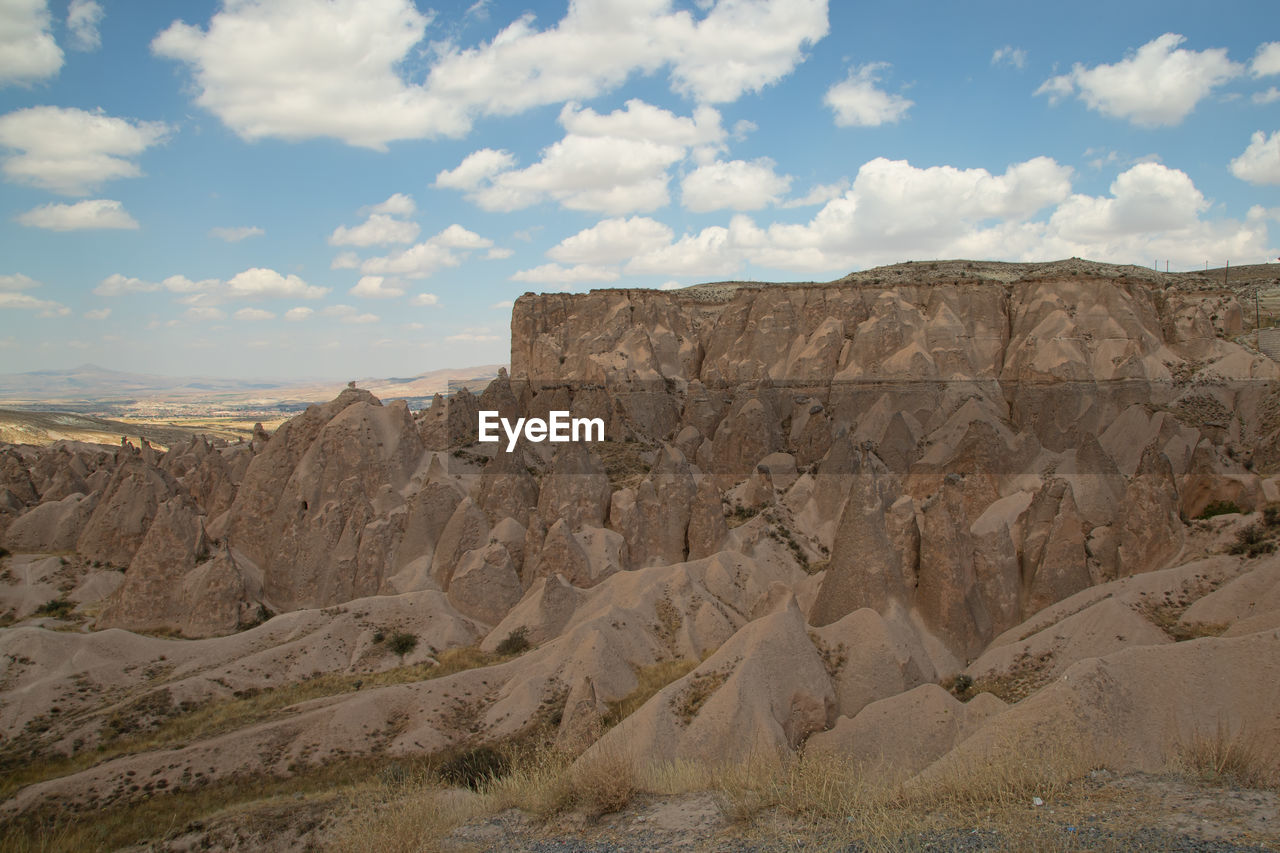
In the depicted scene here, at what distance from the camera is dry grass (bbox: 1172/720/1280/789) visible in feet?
29.5

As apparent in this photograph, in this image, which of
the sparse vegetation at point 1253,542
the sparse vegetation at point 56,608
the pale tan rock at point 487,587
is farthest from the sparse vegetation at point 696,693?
the sparse vegetation at point 56,608

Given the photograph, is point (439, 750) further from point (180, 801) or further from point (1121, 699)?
point (1121, 699)

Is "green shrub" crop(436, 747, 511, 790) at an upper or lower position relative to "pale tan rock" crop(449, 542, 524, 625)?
lower

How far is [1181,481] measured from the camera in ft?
88.0

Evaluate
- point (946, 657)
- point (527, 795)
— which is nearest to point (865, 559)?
point (946, 657)

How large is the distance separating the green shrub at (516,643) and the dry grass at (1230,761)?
16.2 metres

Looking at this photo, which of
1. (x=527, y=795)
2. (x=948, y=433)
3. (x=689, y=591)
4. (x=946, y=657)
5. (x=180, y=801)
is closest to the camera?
(x=527, y=795)

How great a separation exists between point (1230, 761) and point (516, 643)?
17.2m

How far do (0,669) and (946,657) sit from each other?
24437 millimetres

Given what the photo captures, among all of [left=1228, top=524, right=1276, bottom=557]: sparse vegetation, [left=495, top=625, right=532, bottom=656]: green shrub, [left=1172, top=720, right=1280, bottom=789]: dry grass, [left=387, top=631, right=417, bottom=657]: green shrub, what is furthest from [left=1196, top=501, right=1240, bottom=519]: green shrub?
[left=387, top=631, right=417, bottom=657]: green shrub

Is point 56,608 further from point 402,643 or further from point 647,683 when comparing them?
point 647,683

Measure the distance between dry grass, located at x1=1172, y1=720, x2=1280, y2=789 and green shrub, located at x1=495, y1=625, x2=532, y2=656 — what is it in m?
16.2

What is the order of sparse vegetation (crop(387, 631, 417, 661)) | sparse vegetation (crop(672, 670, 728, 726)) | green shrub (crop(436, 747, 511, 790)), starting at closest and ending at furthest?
green shrub (crop(436, 747, 511, 790)) < sparse vegetation (crop(672, 670, 728, 726)) < sparse vegetation (crop(387, 631, 417, 661))

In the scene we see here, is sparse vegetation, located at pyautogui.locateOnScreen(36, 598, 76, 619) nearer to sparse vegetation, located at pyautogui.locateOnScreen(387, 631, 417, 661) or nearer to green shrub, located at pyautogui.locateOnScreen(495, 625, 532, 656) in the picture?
sparse vegetation, located at pyautogui.locateOnScreen(387, 631, 417, 661)
